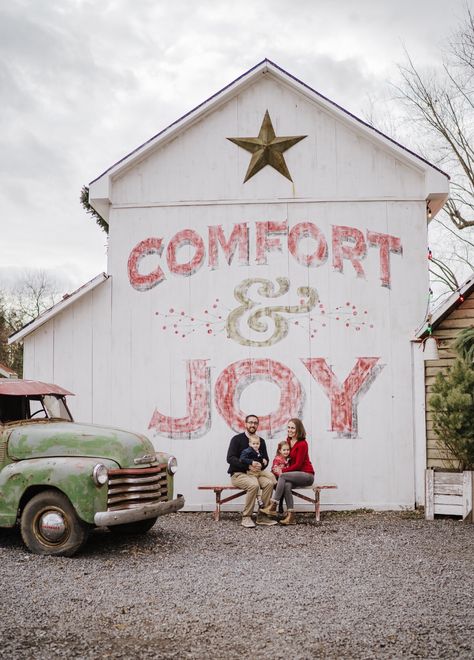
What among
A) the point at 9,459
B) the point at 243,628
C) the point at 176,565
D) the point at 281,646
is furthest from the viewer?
the point at 9,459

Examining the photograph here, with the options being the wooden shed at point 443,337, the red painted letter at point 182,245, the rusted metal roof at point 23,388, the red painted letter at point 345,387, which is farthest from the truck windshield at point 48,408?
the wooden shed at point 443,337

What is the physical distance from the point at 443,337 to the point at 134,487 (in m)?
5.80

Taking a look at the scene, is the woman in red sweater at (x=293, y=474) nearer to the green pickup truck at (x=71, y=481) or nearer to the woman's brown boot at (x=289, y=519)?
the woman's brown boot at (x=289, y=519)

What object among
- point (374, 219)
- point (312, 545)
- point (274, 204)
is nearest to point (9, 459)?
point (312, 545)

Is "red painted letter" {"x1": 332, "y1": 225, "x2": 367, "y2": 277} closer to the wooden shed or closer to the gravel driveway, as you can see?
the wooden shed

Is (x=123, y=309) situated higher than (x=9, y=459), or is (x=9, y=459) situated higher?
(x=123, y=309)

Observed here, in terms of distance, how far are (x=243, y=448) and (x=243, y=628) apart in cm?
542

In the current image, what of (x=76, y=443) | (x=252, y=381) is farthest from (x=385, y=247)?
(x=76, y=443)

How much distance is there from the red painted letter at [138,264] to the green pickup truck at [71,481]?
3.76 metres

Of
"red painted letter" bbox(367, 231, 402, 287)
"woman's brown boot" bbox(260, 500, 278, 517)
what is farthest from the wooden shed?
"woman's brown boot" bbox(260, 500, 278, 517)

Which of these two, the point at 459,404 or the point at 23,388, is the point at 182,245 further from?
the point at 459,404

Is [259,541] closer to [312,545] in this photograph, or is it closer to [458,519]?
[312,545]

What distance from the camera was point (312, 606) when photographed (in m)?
6.05

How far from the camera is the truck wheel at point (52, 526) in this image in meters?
7.96
